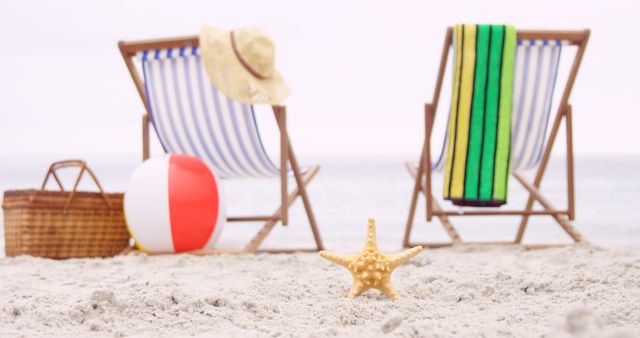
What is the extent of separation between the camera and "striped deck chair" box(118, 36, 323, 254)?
12.0 ft

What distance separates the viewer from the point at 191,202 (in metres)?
3.43

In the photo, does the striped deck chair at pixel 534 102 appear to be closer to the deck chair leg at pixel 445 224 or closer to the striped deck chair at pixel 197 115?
the deck chair leg at pixel 445 224

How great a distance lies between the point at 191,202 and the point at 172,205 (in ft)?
0.31

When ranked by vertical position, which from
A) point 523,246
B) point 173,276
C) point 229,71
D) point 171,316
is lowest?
point 523,246

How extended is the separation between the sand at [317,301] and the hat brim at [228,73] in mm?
895

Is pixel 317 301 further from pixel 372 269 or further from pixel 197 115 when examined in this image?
pixel 197 115

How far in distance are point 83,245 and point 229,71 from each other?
1.18 m

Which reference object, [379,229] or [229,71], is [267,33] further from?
[379,229]

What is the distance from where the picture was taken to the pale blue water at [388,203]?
7207 mm

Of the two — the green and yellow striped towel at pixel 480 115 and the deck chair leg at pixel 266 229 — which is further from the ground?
the green and yellow striped towel at pixel 480 115

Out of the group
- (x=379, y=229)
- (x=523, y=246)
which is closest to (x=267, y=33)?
(x=523, y=246)

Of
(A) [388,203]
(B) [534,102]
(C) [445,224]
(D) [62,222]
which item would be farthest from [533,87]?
(A) [388,203]

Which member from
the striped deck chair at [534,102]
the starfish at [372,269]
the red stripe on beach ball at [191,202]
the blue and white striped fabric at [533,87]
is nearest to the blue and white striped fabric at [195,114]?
Answer: the red stripe on beach ball at [191,202]

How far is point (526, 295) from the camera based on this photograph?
227cm
